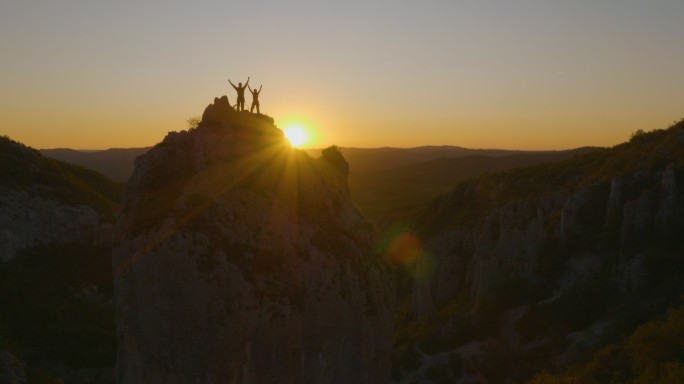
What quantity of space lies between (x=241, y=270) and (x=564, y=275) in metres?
30.8

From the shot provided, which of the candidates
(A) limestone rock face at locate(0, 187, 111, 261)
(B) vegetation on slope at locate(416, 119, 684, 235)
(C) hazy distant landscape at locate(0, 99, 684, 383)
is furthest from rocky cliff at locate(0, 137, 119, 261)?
(B) vegetation on slope at locate(416, 119, 684, 235)

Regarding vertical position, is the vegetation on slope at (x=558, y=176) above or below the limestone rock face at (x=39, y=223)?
above

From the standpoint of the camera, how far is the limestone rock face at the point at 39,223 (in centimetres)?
4406

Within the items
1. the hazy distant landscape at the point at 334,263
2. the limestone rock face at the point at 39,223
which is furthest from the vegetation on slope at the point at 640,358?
the limestone rock face at the point at 39,223

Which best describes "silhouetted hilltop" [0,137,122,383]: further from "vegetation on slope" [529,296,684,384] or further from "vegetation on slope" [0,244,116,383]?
"vegetation on slope" [529,296,684,384]

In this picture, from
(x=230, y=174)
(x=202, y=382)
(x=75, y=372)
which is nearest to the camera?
(x=202, y=382)

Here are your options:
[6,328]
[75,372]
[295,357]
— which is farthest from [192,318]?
[6,328]

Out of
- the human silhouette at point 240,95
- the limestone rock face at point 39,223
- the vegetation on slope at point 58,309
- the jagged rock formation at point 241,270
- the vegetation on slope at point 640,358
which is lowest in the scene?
the vegetation on slope at point 58,309

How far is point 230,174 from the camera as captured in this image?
52.4ft

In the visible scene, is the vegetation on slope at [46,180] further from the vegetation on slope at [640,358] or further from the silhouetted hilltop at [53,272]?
the vegetation on slope at [640,358]

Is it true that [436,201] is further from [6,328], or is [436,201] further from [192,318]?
[192,318]

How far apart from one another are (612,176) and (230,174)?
117 ft

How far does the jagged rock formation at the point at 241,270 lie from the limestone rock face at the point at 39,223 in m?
33.4

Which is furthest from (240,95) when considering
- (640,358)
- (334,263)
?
(640,358)
